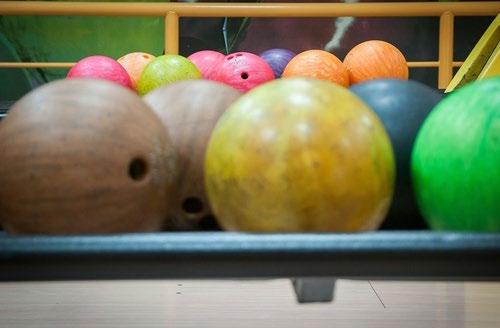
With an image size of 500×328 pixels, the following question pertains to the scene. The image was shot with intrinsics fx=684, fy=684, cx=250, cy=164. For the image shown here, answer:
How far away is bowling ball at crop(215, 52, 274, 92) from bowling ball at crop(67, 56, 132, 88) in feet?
1.13

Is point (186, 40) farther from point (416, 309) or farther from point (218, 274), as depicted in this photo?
point (218, 274)

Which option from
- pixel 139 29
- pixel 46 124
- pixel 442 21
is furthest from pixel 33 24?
pixel 46 124

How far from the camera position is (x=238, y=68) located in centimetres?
236

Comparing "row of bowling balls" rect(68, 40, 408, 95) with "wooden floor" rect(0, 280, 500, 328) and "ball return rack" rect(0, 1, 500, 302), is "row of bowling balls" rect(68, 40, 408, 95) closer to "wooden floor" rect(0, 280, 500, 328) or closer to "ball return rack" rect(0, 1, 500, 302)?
"wooden floor" rect(0, 280, 500, 328)

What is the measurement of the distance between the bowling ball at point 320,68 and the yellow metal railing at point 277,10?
0.27m

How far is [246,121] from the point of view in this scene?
2.59 ft

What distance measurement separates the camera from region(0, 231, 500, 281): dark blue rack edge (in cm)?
66

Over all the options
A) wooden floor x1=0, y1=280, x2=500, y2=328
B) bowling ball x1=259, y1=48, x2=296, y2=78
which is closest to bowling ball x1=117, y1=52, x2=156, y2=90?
bowling ball x1=259, y1=48, x2=296, y2=78

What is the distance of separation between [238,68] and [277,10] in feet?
1.47

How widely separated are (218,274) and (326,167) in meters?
0.17

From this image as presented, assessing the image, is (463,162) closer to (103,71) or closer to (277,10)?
(103,71)

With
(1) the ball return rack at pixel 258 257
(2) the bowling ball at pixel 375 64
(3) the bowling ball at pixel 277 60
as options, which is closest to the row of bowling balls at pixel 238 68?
(2) the bowling ball at pixel 375 64

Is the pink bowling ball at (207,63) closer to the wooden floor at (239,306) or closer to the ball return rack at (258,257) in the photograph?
the wooden floor at (239,306)

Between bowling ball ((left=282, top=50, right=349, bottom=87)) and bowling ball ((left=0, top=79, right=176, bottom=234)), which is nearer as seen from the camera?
bowling ball ((left=0, top=79, right=176, bottom=234))
